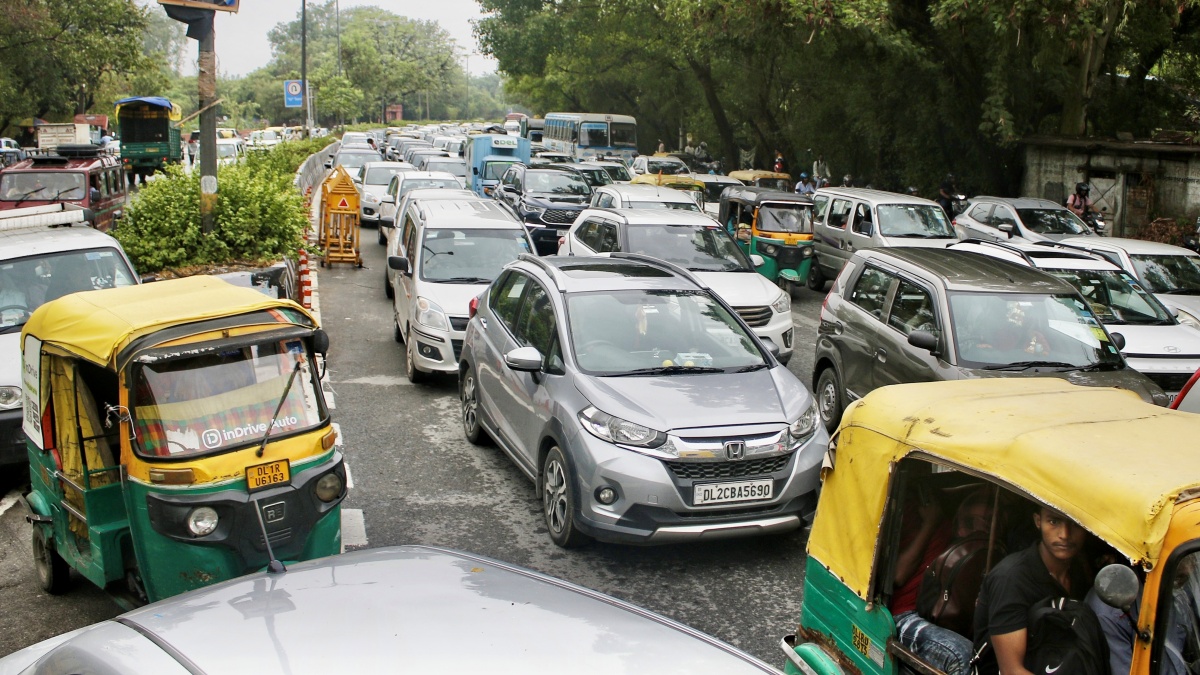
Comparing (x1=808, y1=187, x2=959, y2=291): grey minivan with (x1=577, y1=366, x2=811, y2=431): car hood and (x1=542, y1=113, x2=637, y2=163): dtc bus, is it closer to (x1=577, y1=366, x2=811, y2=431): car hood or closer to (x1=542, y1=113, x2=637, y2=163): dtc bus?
(x1=577, y1=366, x2=811, y2=431): car hood

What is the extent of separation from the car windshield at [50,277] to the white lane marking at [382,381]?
103 inches

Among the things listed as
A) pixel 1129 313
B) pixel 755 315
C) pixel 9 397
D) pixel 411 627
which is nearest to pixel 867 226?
pixel 755 315

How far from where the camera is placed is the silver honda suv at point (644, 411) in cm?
634

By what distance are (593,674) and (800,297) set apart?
15.8m

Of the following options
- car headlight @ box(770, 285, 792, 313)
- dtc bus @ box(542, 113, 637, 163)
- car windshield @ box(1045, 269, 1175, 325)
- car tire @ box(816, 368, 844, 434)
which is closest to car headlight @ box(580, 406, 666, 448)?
car tire @ box(816, 368, 844, 434)

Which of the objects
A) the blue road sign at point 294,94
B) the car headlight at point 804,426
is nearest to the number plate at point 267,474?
the car headlight at point 804,426

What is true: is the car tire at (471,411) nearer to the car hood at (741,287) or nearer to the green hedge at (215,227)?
the car hood at (741,287)

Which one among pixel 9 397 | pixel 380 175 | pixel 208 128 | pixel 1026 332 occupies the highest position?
pixel 208 128

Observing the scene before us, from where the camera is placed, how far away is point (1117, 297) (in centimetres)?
1090

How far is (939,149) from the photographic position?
26609 millimetres

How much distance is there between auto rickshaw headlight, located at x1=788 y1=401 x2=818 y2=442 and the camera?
6.66m

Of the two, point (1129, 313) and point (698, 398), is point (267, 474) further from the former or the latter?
point (1129, 313)

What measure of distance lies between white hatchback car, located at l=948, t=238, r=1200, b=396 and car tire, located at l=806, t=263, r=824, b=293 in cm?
611

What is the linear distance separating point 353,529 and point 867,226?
11.7m
